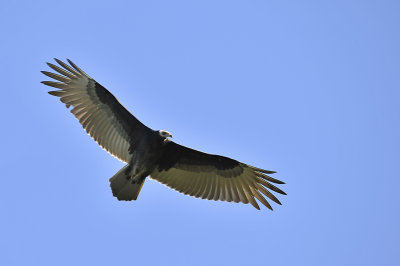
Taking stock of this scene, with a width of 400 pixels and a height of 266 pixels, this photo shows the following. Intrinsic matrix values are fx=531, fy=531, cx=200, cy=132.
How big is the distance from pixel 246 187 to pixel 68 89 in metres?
3.80

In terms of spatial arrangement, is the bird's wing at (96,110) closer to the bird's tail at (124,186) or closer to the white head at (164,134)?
the bird's tail at (124,186)

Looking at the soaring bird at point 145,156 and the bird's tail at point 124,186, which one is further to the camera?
the soaring bird at point 145,156

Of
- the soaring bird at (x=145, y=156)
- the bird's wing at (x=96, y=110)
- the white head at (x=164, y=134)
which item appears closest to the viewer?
the white head at (x=164, y=134)

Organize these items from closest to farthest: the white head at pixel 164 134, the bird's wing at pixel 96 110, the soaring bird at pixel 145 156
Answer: the white head at pixel 164 134 → the soaring bird at pixel 145 156 → the bird's wing at pixel 96 110

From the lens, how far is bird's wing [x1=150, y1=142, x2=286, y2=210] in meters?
9.93

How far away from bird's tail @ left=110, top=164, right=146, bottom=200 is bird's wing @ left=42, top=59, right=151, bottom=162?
1.27 feet

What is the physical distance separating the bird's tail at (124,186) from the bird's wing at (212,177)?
0.66 m

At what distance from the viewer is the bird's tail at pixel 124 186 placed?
934 cm

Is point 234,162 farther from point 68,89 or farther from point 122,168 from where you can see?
point 68,89

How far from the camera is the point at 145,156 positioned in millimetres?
9500

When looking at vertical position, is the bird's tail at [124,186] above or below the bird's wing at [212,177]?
below

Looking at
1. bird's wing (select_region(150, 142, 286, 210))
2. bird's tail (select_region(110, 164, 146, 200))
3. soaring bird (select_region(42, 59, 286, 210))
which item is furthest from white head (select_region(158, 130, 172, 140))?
bird's tail (select_region(110, 164, 146, 200))

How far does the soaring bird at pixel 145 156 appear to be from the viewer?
9.52 m

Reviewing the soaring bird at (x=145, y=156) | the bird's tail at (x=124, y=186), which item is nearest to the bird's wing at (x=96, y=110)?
the soaring bird at (x=145, y=156)
